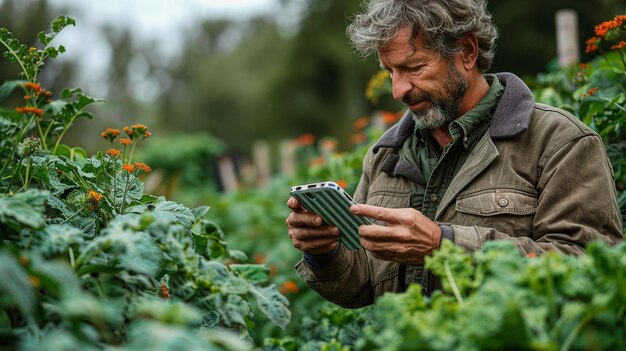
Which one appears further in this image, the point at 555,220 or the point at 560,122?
the point at 560,122

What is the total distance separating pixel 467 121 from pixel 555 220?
21.8 inches

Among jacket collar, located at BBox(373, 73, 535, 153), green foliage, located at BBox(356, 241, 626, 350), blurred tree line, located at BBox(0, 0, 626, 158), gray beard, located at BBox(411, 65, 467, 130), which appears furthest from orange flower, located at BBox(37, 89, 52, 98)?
blurred tree line, located at BBox(0, 0, 626, 158)

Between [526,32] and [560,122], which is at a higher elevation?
[526,32]

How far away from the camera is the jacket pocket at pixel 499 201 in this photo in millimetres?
2543

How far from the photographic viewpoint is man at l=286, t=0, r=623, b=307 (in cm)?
240

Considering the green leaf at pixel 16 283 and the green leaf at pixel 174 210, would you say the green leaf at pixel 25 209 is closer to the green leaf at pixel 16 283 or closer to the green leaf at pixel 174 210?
the green leaf at pixel 16 283

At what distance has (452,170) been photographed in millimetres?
2834

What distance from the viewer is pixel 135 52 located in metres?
33.4

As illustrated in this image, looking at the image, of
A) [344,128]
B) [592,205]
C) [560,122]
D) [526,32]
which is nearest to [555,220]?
[592,205]

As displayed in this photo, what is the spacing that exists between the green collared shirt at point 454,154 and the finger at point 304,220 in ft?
1.54

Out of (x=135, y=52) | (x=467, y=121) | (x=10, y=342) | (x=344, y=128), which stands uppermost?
(x=135, y=52)

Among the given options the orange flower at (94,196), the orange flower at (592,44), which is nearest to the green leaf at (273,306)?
the orange flower at (94,196)

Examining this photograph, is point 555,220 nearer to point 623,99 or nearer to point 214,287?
point 623,99

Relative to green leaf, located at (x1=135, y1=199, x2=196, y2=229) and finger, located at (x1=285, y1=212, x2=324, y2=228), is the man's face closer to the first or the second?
finger, located at (x1=285, y1=212, x2=324, y2=228)
